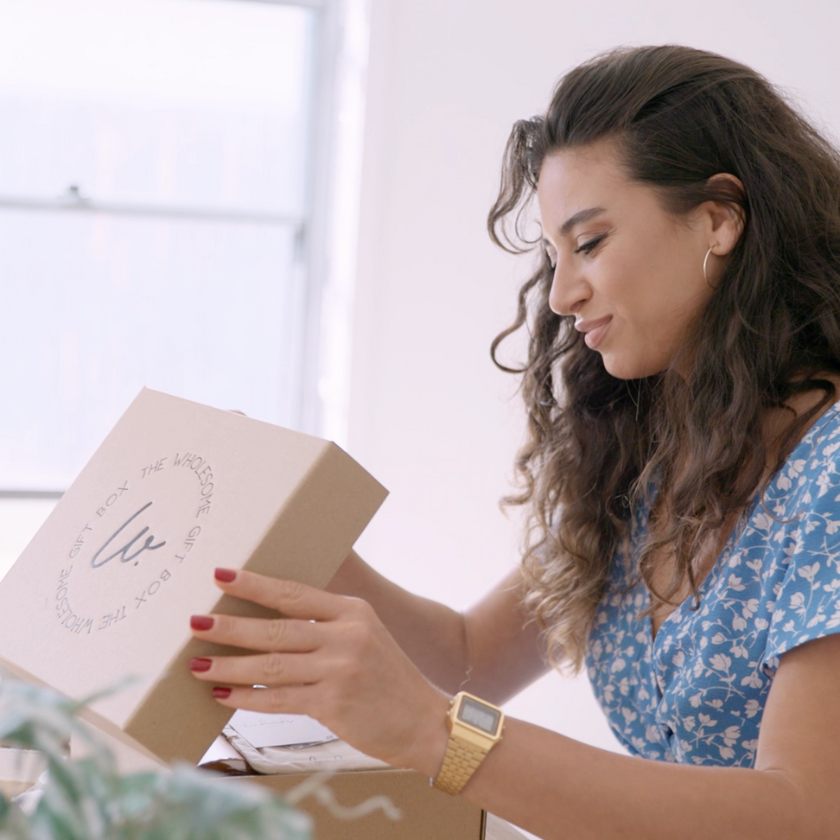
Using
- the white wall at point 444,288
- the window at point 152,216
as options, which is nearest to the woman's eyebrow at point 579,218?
the white wall at point 444,288

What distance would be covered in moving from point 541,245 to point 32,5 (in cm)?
177

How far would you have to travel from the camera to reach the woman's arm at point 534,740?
0.61 meters

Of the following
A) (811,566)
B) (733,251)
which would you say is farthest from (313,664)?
(733,251)

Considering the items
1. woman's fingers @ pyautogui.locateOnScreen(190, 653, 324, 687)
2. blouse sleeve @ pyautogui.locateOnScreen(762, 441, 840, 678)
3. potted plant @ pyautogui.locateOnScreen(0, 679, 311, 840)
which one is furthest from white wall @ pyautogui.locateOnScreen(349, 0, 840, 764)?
potted plant @ pyautogui.locateOnScreen(0, 679, 311, 840)

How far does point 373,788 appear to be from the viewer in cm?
72

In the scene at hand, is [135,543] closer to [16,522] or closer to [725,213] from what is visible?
[725,213]

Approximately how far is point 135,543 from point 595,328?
21.6 inches

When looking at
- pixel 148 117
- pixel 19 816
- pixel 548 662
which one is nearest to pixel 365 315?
pixel 148 117

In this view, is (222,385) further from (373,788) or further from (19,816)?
(19,816)

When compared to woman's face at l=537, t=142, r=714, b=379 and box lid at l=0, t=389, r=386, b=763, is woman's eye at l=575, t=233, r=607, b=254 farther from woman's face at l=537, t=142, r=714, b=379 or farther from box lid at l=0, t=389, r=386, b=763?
box lid at l=0, t=389, r=386, b=763

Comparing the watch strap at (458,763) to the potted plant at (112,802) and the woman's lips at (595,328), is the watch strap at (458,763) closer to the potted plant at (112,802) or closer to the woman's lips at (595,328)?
the potted plant at (112,802)

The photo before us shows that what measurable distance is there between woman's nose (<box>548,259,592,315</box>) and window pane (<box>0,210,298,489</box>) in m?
1.67

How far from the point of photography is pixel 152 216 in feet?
8.27

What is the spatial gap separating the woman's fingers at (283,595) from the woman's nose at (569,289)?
0.50m
